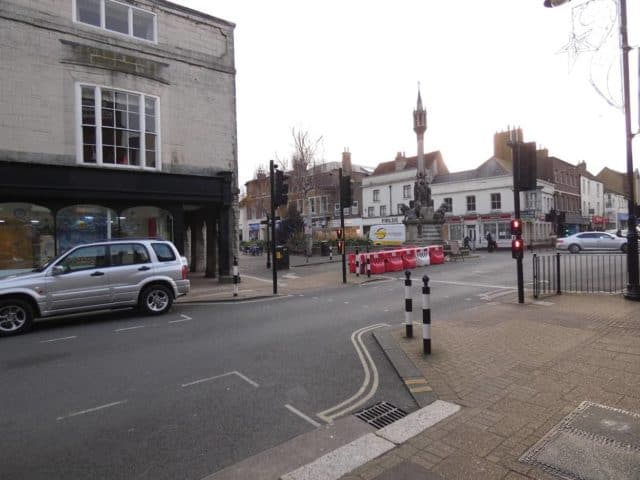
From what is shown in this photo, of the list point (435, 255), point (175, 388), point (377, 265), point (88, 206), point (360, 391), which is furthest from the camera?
point (435, 255)

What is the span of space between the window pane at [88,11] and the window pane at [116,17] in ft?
0.84

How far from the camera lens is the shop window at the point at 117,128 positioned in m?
13.2

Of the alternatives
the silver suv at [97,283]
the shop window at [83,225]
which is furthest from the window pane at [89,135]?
the silver suv at [97,283]

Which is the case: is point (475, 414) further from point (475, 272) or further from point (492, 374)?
point (475, 272)

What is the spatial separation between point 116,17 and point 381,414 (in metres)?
15.9

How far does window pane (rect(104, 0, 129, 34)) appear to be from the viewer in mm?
13734

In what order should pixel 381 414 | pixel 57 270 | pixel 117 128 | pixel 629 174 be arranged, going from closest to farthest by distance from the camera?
pixel 381 414 < pixel 57 270 < pixel 629 174 < pixel 117 128

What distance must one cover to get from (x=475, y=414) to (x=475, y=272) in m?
14.9

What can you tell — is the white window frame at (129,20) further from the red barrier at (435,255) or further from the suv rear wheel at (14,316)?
the red barrier at (435,255)

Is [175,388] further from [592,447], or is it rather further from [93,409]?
[592,447]

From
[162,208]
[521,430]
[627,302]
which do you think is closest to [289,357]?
[521,430]

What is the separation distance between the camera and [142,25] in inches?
575

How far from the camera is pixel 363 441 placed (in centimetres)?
348

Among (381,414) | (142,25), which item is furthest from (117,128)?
(381,414)
